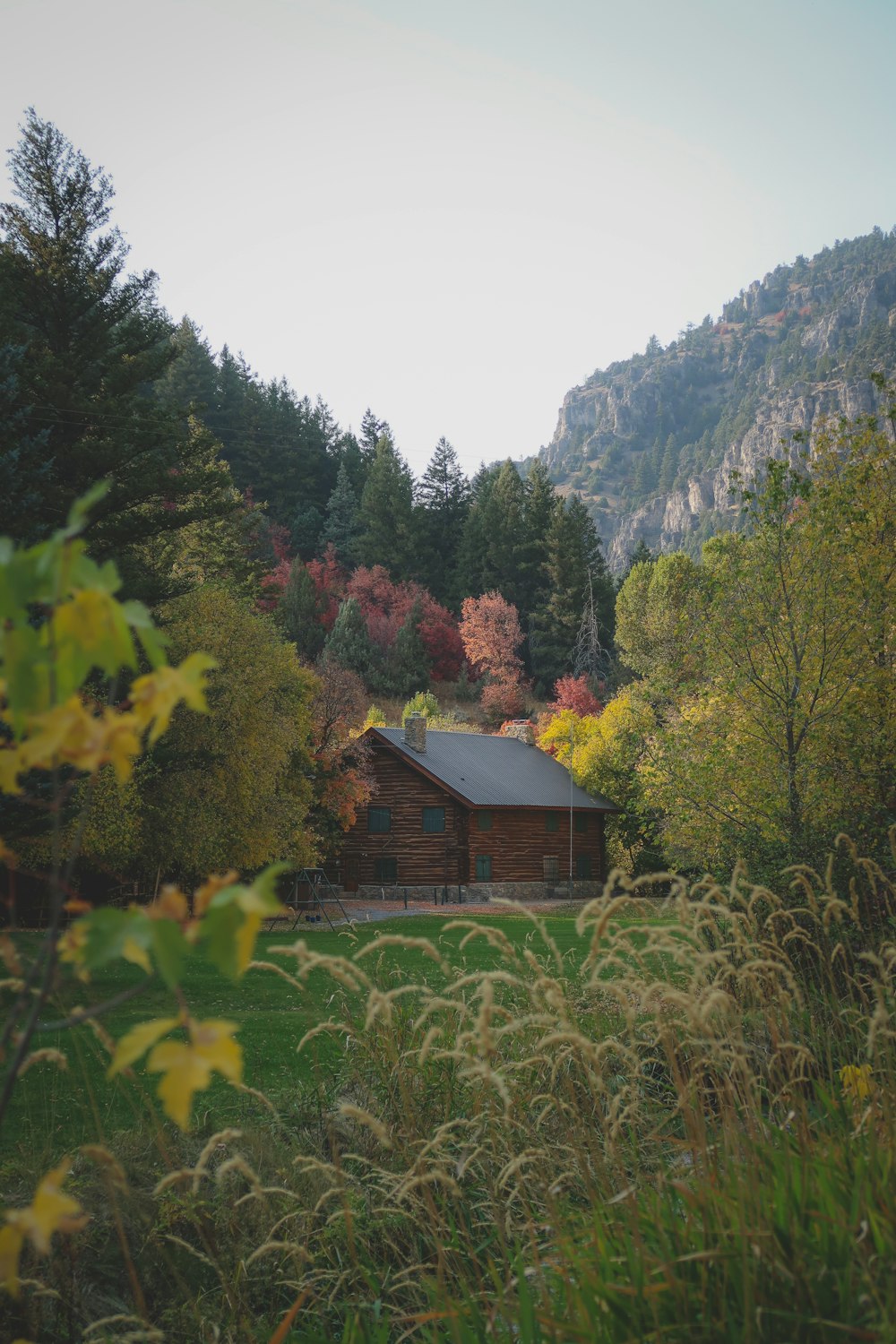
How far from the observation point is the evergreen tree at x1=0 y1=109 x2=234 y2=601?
64.0ft

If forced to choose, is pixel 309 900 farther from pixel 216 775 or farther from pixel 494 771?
pixel 494 771

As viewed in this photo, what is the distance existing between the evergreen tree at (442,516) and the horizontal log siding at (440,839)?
29.0 m

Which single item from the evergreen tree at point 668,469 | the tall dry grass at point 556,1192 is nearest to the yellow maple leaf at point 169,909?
the tall dry grass at point 556,1192

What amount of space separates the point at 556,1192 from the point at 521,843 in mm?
34821

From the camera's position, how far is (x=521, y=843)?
37.4 meters

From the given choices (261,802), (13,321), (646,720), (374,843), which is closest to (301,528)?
(374,843)

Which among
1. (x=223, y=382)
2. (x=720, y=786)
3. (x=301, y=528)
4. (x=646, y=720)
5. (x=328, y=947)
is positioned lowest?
(x=328, y=947)

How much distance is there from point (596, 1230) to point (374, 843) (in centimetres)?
3525

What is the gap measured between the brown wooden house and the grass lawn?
16.0m

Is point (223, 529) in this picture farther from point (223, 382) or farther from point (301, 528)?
point (223, 382)

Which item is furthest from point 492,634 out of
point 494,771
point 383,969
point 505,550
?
point 383,969

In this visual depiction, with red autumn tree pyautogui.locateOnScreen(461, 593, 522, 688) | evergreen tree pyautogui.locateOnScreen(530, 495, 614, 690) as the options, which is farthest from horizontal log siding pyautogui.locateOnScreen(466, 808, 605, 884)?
Answer: evergreen tree pyautogui.locateOnScreen(530, 495, 614, 690)

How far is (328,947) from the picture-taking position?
19938 millimetres

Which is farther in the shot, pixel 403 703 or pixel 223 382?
pixel 223 382
